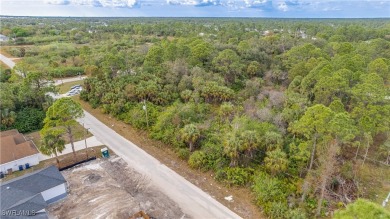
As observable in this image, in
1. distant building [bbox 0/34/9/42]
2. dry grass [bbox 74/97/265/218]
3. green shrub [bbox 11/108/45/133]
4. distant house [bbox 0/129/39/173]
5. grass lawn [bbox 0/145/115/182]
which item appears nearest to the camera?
dry grass [bbox 74/97/265/218]

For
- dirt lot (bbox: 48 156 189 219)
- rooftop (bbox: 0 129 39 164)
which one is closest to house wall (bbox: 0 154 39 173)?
rooftop (bbox: 0 129 39 164)

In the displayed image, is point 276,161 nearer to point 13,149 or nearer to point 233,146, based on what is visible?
point 233,146

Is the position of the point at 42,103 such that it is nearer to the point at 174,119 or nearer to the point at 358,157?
the point at 174,119

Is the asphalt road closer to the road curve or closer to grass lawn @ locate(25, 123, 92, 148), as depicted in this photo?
the road curve

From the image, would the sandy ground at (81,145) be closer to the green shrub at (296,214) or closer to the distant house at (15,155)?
the distant house at (15,155)

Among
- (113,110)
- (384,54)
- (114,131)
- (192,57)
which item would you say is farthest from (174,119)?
(384,54)

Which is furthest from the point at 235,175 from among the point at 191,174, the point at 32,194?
the point at 32,194

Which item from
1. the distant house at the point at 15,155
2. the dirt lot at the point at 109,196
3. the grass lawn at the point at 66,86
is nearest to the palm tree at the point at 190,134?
the dirt lot at the point at 109,196
